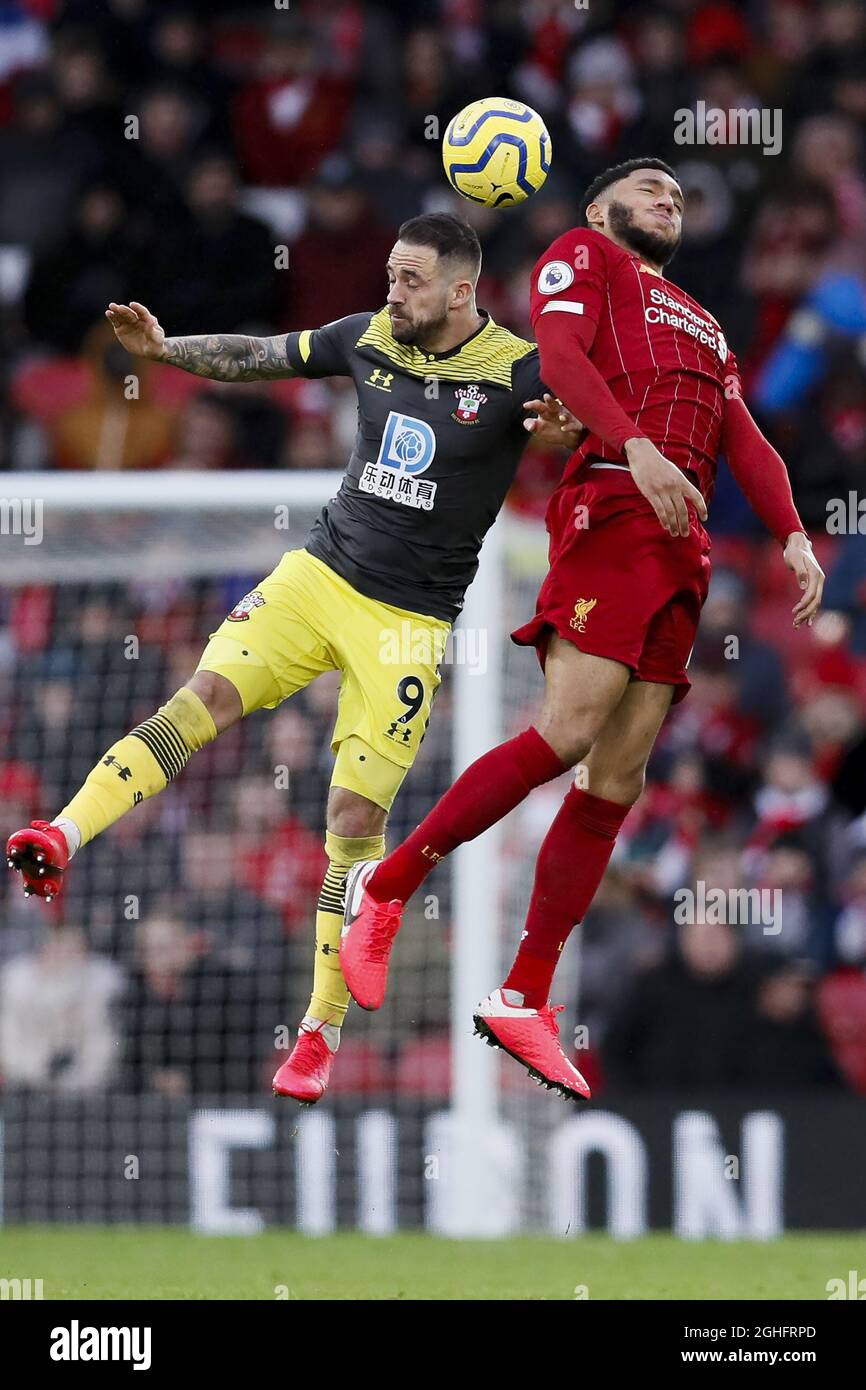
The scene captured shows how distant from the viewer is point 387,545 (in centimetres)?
779

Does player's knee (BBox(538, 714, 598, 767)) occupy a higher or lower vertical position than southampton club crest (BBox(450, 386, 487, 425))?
lower

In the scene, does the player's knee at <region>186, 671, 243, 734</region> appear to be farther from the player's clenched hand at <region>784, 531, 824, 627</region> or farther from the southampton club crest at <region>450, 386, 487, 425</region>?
the player's clenched hand at <region>784, 531, 824, 627</region>

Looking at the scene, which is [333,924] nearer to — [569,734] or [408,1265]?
[569,734]

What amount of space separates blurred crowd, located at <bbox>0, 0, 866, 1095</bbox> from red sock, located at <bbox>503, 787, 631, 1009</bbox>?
4355 mm

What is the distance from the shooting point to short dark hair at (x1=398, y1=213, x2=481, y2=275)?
7.61m

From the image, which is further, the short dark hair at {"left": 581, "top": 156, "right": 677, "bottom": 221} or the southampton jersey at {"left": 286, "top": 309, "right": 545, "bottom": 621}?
the southampton jersey at {"left": 286, "top": 309, "right": 545, "bottom": 621}

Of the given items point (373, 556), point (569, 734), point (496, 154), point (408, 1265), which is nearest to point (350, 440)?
point (408, 1265)

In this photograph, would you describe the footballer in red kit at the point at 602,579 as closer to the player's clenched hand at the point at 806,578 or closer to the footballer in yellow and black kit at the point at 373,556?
the player's clenched hand at the point at 806,578

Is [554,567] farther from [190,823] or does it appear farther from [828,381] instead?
[828,381]

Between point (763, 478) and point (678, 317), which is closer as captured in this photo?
point (678, 317)

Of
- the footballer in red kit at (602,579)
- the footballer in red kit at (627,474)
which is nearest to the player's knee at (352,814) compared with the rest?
the footballer in red kit at (602,579)

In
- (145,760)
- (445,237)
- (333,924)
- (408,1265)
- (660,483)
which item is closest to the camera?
(660,483)

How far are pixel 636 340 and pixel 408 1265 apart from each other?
15.0ft

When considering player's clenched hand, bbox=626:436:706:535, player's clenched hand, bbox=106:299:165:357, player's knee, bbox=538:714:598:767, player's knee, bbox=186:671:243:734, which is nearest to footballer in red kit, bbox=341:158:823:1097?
player's knee, bbox=538:714:598:767
